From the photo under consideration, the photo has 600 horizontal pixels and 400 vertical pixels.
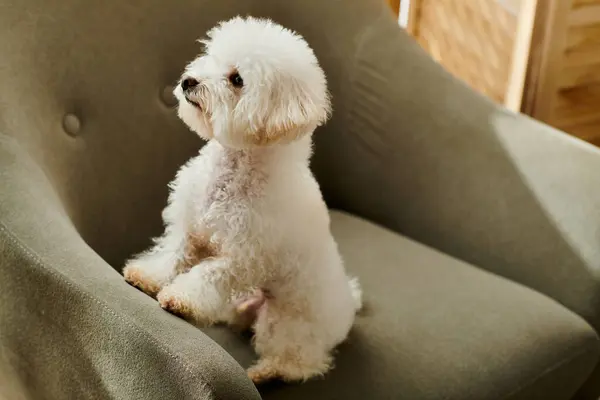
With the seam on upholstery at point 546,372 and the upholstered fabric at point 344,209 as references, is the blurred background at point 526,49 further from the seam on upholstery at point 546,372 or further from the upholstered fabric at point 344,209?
the seam on upholstery at point 546,372

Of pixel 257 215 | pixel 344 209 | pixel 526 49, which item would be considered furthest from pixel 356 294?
pixel 526 49

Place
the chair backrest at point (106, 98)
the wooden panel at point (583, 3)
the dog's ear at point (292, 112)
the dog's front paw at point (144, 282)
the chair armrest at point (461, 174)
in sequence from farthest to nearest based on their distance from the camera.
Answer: the wooden panel at point (583, 3) < the chair armrest at point (461, 174) < the chair backrest at point (106, 98) < the dog's front paw at point (144, 282) < the dog's ear at point (292, 112)

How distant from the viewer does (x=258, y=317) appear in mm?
1148

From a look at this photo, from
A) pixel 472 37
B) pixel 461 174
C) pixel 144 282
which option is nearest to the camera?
pixel 144 282

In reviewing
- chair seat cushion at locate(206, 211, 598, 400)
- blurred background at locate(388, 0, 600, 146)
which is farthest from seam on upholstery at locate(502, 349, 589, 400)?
blurred background at locate(388, 0, 600, 146)

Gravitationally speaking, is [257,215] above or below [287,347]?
above

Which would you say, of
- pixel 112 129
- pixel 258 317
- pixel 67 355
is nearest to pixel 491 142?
pixel 258 317

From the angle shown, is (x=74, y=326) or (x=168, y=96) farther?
(x=168, y=96)

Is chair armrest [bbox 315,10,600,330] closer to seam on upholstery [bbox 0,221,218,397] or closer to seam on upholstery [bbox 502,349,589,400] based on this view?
seam on upholstery [bbox 502,349,589,400]

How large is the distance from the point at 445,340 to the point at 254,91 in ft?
1.70

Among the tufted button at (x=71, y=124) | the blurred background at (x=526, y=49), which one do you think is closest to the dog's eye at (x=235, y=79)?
the tufted button at (x=71, y=124)

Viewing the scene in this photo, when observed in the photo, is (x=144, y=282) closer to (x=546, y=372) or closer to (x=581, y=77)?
(x=546, y=372)

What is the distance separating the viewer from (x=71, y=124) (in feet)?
4.12

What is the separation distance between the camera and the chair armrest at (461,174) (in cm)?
133
